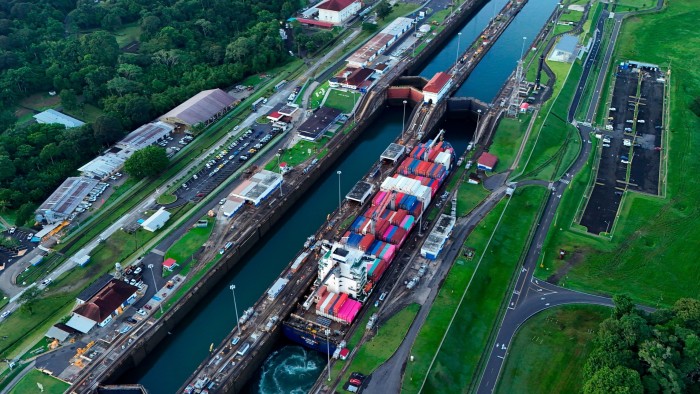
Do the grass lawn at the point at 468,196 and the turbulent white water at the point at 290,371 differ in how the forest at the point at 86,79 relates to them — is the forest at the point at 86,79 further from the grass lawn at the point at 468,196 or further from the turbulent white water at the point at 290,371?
the grass lawn at the point at 468,196

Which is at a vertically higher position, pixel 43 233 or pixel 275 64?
pixel 275 64

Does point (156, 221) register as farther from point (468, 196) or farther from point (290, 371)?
point (468, 196)

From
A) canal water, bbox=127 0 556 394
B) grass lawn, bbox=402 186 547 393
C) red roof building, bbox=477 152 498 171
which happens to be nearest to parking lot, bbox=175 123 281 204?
canal water, bbox=127 0 556 394

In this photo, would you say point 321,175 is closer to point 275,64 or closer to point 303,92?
point 303,92

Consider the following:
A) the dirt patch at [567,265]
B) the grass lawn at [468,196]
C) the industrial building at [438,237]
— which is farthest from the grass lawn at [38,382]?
the dirt patch at [567,265]

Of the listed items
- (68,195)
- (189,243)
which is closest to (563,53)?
(189,243)

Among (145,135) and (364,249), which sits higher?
(145,135)

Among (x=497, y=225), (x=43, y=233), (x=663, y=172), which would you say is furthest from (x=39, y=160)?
(x=663, y=172)
